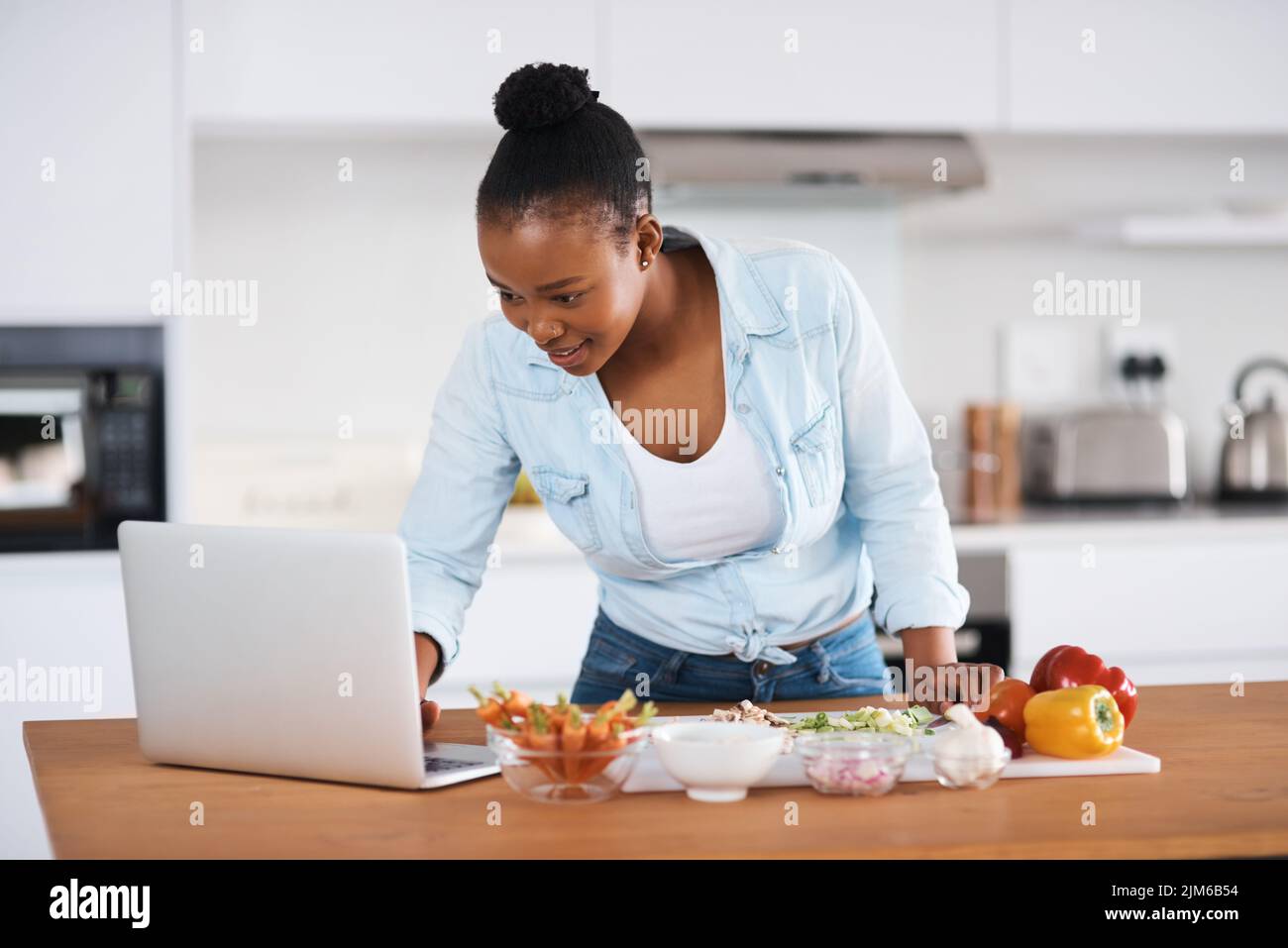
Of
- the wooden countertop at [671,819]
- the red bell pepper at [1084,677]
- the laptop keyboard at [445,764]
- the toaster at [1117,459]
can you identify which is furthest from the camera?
the toaster at [1117,459]

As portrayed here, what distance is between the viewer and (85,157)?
2953mm

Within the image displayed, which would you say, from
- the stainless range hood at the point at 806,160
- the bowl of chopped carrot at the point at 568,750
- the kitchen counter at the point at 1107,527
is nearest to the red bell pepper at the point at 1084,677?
the bowl of chopped carrot at the point at 568,750

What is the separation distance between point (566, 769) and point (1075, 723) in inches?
19.4

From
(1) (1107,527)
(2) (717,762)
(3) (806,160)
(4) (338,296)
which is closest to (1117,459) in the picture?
(1) (1107,527)

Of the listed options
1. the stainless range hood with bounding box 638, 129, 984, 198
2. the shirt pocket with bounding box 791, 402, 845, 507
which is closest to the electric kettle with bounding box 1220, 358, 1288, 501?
the stainless range hood with bounding box 638, 129, 984, 198

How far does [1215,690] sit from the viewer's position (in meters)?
1.82

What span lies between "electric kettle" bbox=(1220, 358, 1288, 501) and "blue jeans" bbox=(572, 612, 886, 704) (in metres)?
2.25

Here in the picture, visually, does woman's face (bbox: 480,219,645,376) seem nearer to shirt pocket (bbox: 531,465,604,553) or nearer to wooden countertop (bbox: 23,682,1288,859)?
shirt pocket (bbox: 531,465,604,553)

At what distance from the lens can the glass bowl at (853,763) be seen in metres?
1.25

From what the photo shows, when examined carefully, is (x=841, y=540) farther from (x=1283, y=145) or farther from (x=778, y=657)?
(x=1283, y=145)

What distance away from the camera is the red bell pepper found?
147 centimetres

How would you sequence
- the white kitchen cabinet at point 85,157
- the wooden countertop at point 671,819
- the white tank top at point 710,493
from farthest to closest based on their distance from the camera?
the white kitchen cabinet at point 85,157 → the white tank top at point 710,493 → the wooden countertop at point 671,819

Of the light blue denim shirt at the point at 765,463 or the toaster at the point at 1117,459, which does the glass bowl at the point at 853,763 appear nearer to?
the light blue denim shirt at the point at 765,463

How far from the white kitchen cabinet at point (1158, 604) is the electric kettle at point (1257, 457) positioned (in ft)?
1.32
